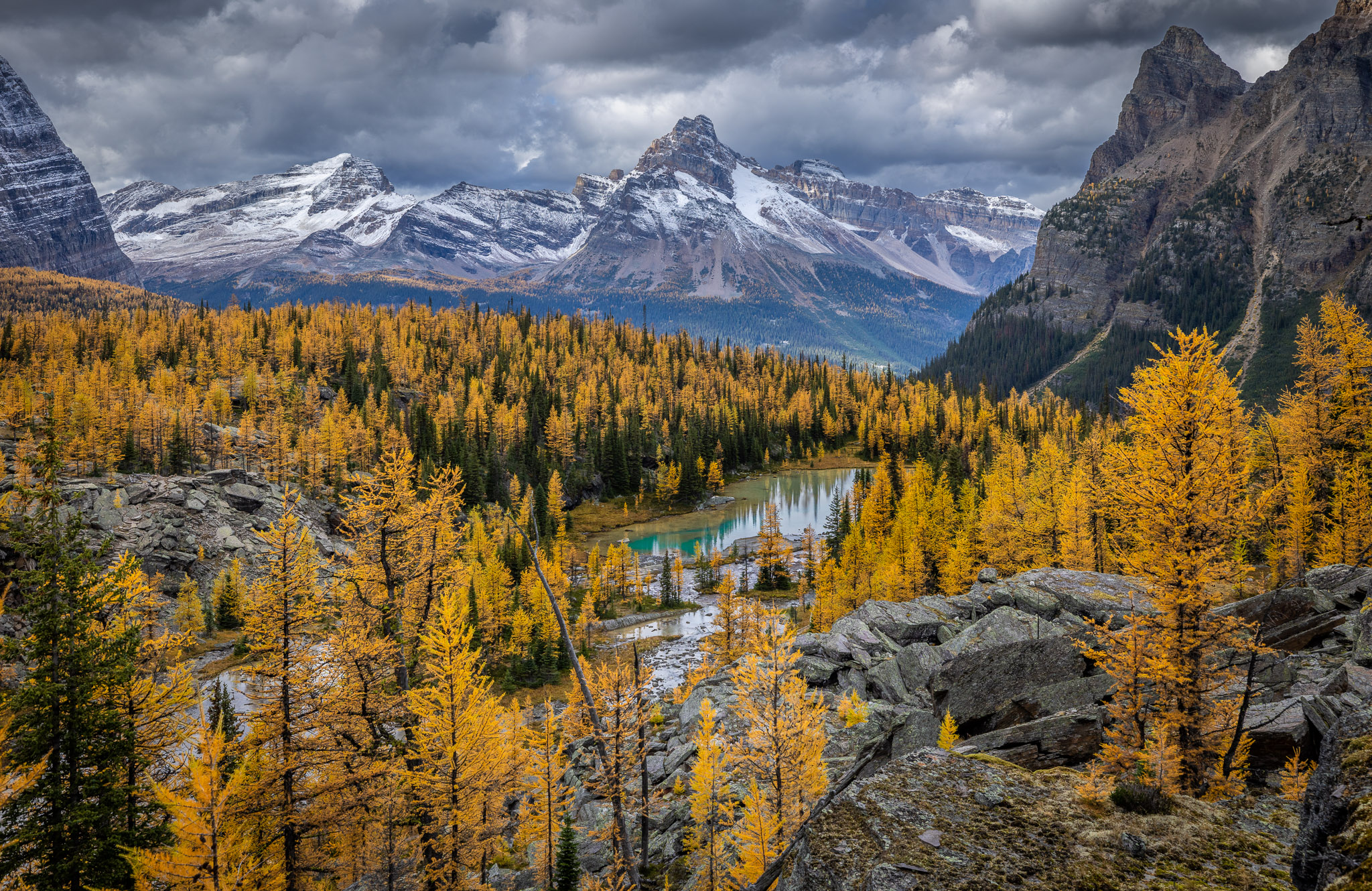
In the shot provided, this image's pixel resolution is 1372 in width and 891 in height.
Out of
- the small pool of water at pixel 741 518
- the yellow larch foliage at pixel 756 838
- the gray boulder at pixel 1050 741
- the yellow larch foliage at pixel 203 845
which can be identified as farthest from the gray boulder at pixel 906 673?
the small pool of water at pixel 741 518

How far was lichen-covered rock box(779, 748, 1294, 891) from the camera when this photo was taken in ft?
16.8

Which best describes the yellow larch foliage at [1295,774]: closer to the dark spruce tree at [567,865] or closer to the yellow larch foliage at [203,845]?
the dark spruce tree at [567,865]

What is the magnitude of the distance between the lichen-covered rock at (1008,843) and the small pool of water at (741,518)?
83799mm

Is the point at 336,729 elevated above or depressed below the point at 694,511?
above

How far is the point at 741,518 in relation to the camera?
364 feet

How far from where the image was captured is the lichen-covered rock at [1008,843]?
512 cm

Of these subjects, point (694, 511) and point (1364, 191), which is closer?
point (694, 511)

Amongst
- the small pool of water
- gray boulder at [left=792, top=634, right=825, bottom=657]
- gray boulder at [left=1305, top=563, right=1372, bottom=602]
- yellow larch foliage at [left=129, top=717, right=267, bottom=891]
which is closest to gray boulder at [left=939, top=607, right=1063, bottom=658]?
gray boulder at [left=792, top=634, right=825, bottom=657]

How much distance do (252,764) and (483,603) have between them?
34474 mm

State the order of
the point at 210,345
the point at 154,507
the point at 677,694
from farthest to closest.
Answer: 1. the point at 210,345
2. the point at 154,507
3. the point at 677,694

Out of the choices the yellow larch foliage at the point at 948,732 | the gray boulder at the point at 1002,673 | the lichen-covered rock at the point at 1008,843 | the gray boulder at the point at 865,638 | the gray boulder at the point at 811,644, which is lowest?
the gray boulder at the point at 811,644

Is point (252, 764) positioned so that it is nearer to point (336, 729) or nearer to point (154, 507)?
point (336, 729)

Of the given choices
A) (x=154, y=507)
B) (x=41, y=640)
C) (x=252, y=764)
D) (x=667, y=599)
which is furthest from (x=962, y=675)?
(x=154, y=507)

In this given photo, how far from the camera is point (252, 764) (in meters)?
18.3
